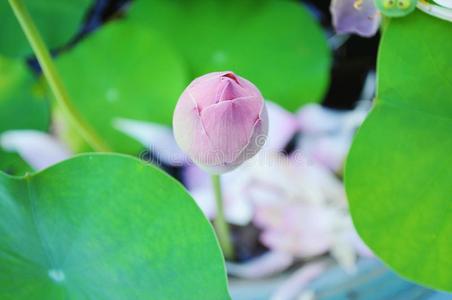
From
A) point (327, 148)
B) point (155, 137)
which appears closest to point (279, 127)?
point (327, 148)

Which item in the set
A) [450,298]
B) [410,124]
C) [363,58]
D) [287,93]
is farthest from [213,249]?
[363,58]

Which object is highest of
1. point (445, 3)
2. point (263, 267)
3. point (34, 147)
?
point (445, 3)

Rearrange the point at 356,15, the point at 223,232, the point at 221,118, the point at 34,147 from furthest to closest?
the point at 34,147 → the point at 223,232 → the point at 356,15 → the point at 221,118

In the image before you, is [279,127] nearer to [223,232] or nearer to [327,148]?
[327,148]

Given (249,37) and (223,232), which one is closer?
(223,232)

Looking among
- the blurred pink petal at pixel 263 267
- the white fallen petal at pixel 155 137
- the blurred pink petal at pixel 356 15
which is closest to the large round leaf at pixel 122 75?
the white fallen petal at pixel 155 137

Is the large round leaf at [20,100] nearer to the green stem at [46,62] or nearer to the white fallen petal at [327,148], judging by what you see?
the green stem at [46,62]

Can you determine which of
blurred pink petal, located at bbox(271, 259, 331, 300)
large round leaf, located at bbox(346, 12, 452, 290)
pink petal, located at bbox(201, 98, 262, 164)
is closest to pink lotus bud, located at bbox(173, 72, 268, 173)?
pink petal, located at bbox(201, 98, 262, 164)
